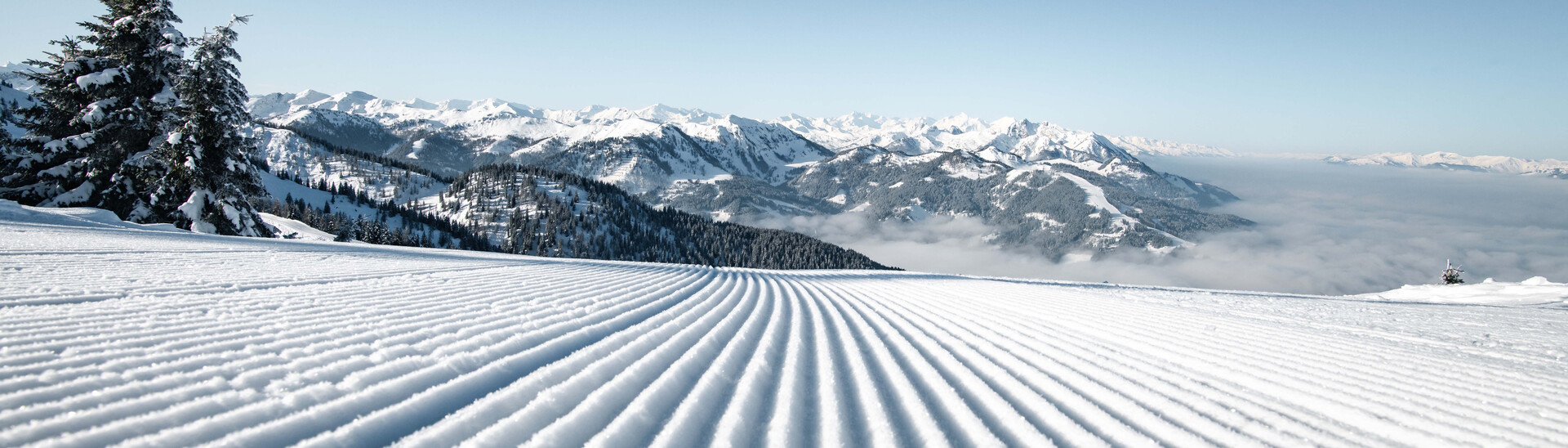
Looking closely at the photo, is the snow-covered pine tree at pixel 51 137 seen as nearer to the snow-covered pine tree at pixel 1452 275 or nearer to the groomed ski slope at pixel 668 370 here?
the groomed ski slope at pixel 668 370

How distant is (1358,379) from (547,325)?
823 cm

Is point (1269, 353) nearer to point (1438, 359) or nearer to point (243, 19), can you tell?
point (1438, 359)

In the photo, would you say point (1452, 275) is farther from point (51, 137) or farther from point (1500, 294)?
point (51, 137)

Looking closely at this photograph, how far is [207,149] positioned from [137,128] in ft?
8.03

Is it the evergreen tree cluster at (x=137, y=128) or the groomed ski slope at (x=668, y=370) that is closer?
the groomed ski slope at (x=668, y=370)

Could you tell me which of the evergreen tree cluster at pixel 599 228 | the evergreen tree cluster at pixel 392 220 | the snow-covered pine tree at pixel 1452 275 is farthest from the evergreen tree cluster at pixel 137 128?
the evergreen tree cluster at pixel 599 228

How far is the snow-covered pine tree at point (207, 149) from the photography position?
2020 centimetres

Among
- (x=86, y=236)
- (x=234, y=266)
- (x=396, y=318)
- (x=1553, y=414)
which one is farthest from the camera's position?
(x=86, y=236)

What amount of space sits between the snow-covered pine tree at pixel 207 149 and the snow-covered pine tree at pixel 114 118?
653mm

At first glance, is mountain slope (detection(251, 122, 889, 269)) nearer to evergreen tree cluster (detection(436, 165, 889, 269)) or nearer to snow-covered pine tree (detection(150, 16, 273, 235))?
evergreen tree cluster (detection(436, 165, 889, 269))

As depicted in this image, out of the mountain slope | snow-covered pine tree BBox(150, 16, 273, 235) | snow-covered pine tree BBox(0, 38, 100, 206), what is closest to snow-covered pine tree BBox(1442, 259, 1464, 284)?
snow-covered pine tree BBox(150, 16, 273, 235)

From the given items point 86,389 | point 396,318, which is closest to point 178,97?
point 396,318

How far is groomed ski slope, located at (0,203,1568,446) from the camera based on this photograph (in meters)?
3.10

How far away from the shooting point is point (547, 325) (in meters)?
6.02
